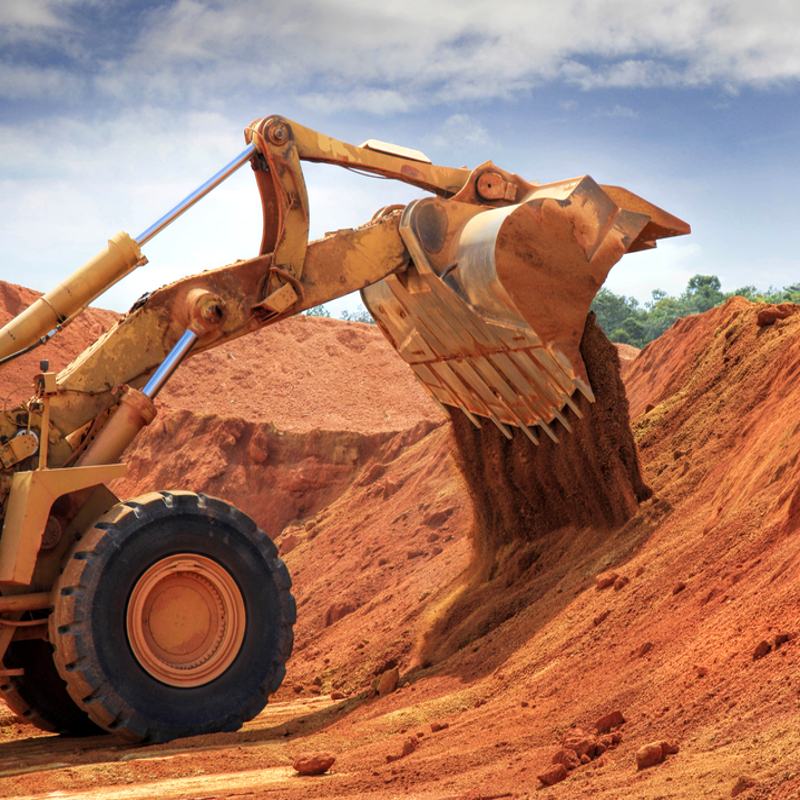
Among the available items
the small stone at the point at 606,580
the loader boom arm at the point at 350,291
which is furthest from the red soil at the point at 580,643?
the loader boom arm at the point at 350,291

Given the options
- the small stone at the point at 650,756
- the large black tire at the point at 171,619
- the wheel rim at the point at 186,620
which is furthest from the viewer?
the wheel rim at the point at 186,620

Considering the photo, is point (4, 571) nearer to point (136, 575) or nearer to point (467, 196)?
point (136, 575)

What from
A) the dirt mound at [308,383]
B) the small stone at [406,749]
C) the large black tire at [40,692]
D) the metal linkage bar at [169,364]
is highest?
the dirt mound at [308,383]

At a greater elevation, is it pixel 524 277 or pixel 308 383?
pixel 308 383

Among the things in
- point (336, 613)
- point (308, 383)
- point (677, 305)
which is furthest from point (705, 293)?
point (336, 613)

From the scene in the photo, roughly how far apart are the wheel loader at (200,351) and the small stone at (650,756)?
368 centimetres

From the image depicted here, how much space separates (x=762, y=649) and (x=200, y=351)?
4912mm

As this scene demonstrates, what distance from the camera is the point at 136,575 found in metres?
6.68

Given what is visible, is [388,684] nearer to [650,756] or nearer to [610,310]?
[650,756]

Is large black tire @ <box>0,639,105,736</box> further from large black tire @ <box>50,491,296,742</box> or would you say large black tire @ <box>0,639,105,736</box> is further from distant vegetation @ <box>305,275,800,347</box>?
distant vegetation @ <box>305,275,800,347</box>

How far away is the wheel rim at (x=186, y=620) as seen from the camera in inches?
265

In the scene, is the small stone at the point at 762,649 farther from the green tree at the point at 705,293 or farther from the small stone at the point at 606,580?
the green tree at the point at 705,293

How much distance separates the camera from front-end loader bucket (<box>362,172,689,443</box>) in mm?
8039

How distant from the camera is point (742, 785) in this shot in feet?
11.3
